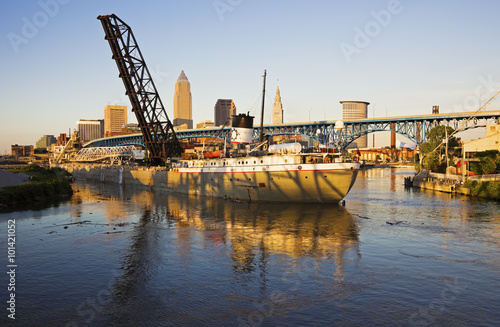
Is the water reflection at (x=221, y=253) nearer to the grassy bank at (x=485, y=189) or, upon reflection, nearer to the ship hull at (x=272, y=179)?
the ship hull at (x=272, y=179)

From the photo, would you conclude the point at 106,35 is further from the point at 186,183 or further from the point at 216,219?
the point at 216,219

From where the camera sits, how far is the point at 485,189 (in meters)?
58.7

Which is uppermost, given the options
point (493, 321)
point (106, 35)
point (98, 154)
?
point (106, 35)

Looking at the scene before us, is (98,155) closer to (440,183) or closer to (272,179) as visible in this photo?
(272,179)

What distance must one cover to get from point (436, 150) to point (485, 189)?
4009cm

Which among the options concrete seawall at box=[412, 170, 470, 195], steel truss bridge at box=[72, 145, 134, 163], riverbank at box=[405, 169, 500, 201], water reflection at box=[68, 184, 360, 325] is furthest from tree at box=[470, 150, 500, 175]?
steel truss bridge at box=[72, 145, 134, 163]

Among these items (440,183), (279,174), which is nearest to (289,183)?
(279,174)

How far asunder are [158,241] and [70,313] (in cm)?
1382

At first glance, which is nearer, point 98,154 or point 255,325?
point 255,325

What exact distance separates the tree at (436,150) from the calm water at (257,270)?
49.6 metres

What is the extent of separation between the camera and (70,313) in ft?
57.6

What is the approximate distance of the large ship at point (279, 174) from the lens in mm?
47281

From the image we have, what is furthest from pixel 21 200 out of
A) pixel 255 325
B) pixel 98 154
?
pixel 98 154

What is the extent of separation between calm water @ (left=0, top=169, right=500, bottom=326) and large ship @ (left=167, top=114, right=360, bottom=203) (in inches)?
250
